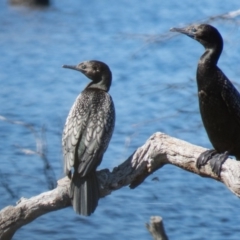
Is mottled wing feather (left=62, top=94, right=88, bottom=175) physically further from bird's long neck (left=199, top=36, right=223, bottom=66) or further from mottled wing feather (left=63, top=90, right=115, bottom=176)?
bird's long neck (left=199, top=36, right=223, bottom=66)

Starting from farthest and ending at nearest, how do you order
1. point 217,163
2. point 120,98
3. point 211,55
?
point 120,98, point 211,55, point 217,163

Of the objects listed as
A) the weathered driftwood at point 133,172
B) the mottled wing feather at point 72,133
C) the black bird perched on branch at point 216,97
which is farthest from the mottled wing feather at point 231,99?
the mottled wing feather at point 72,133

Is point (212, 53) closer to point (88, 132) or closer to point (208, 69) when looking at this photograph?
point (208, 69)

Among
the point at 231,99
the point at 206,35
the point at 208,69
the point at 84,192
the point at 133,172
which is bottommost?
the point at 84,192

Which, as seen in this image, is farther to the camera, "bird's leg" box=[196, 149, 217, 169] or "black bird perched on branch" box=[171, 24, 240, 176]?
"black bird perched on branch" box=[171, 24, 240, 176]

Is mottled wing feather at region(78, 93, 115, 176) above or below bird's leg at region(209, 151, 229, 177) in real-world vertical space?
below

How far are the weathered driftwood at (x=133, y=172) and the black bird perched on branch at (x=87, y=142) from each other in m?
0.07

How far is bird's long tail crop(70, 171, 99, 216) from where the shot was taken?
5160 millimetres

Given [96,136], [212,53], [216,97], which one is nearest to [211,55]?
[212,53]

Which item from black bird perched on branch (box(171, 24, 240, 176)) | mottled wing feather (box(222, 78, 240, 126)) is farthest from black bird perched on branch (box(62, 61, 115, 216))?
mottled wing feather (box(222, 78, 240, 126))

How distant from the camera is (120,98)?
1064 cm

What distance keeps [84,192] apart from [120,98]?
5532mm

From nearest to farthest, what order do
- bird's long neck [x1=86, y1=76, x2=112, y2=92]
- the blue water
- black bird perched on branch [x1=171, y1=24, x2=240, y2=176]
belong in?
black bird perched on branch [x1=171, y1=24, x2=240, y2=176], bird's long neck [x1=86, y1=76, x2=112, y2=92], the blue water

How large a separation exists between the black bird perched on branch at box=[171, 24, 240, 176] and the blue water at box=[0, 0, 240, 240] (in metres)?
1.86
